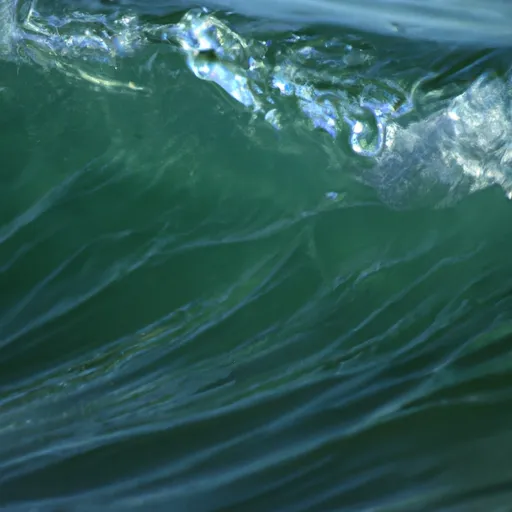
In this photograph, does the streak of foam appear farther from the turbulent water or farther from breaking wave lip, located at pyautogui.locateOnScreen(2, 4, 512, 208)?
breaking wave lip, located at pyautogui.locateOnScreen(2, 4, 512, 208)

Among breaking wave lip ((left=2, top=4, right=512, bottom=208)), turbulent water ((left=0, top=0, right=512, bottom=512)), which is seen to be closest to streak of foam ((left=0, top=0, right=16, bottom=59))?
turbulent water ((left=0, top=0, right=512, bottom=512))

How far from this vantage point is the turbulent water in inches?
36.6

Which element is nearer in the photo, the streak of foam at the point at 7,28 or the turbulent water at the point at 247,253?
the turbulent water at the point at 247,253

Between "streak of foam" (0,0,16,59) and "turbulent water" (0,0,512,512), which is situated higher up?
"streak of foam" (0,0,16,59)

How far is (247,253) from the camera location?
40.3 inches

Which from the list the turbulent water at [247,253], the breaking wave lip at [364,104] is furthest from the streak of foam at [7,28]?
the breaking wave lip at [364,104]

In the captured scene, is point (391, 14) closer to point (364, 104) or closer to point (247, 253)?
point (364, 104)

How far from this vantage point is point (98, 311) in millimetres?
1026

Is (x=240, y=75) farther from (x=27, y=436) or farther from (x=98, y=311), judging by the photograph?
(x=27, y=436)

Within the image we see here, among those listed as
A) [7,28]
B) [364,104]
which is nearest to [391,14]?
[364,104]

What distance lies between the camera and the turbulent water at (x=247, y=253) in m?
0.93

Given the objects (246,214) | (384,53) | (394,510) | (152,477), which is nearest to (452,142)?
(384,53)

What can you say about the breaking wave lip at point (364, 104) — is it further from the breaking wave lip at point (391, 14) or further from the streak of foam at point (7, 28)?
the streak of foam at point (7, 28)

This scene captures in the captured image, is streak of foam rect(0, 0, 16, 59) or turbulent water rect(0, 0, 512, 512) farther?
streak of foam rect(0, 0, 16, 59)
